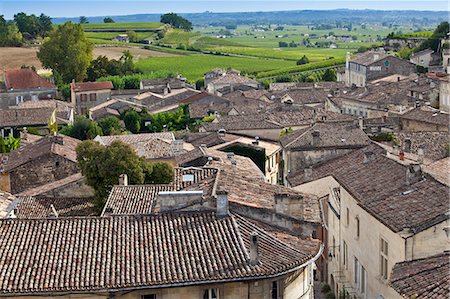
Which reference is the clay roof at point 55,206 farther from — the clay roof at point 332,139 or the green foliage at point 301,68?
the green foliage at point 301,68

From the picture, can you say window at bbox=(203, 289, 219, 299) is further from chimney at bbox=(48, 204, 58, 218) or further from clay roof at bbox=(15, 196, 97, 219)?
clay roof at bbox=(15, 196, 97, 219)

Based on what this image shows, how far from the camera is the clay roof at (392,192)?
2336 cm

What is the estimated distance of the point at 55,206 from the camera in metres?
38.8

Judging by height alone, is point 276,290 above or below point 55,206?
above

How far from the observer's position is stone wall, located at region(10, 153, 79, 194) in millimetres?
48094

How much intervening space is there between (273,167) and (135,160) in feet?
46.7

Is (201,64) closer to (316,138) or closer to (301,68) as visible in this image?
(301,68)

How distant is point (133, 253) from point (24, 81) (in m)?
90.2

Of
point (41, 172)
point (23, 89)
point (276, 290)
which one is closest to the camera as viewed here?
point (276, 290)

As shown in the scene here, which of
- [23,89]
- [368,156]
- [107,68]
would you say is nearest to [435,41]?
[107,68]

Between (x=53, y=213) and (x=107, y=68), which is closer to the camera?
(x=53, y=213)

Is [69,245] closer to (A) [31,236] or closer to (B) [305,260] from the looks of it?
(A) [31,236]

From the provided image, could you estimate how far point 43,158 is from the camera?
48.6 metres

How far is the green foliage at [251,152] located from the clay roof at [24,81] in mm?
60661
